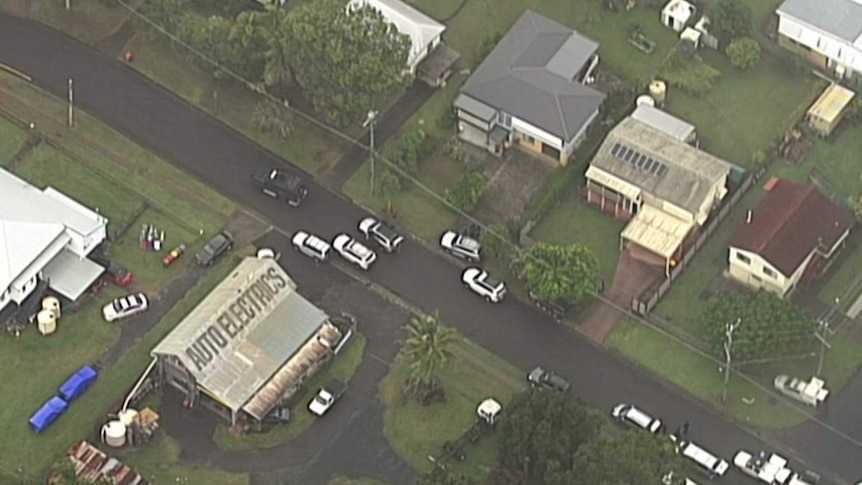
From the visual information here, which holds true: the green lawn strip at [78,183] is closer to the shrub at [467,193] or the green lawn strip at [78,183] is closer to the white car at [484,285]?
the shrub at [467,193]

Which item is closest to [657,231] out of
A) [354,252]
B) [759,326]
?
[759,326]

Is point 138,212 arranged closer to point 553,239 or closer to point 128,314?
point 128,314

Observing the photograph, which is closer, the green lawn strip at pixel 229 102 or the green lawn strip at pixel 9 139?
the green lawn strip at pixel 9 139

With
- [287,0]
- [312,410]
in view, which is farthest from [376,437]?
[287,0]

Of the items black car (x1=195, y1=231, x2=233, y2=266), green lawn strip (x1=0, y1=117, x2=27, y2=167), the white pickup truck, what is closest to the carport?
the white pickup truck

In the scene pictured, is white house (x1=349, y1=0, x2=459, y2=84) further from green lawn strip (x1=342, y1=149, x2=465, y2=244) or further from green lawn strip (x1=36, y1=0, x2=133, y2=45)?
green lawn strip (x1=36, y1=0, x2=133, y2=45)

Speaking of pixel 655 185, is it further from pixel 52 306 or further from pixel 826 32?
pixel 52 306

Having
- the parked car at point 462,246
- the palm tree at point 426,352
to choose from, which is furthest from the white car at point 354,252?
the palm tree at point 426,352
